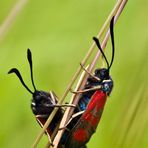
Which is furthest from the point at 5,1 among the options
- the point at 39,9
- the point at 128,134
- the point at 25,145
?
the point at 128,134

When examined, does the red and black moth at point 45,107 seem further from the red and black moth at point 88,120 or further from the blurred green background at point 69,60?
the blurred green background at point 69,60

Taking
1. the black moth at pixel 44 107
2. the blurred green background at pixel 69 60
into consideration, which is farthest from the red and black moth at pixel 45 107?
the blurred green background at pixel 69 60

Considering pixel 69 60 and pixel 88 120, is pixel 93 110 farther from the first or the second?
pixel 69 60

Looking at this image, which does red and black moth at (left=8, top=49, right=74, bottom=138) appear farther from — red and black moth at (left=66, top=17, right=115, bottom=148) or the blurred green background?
the blurred green background

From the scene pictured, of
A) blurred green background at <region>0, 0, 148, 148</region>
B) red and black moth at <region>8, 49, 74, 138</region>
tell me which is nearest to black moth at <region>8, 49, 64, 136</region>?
red and black moth at <region>8, 49, 74, 138</region>

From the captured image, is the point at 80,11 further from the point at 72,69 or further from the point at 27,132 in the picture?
the point at 27,132

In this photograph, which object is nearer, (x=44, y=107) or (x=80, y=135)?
(x=80, y=135)

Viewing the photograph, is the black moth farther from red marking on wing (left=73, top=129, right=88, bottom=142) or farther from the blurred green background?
the blurred green background

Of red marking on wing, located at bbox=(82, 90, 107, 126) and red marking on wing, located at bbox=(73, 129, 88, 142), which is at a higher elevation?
red marking on wing, located at bbox=(82, 90, 107, 126)

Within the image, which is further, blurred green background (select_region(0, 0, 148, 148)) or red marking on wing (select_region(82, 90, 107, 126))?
blurred green background (select_region(0, 0, 148, 148))

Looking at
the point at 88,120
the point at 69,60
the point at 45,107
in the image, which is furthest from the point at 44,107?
the point at 69,60
